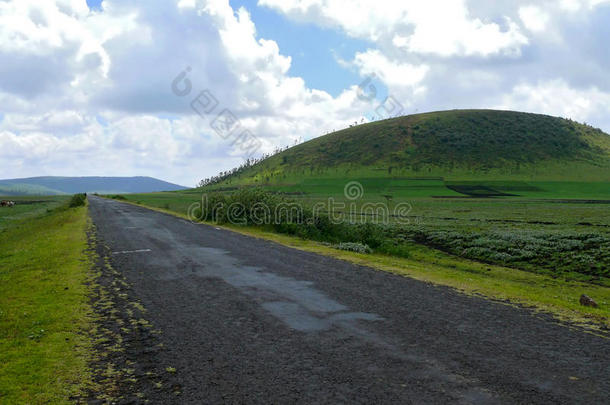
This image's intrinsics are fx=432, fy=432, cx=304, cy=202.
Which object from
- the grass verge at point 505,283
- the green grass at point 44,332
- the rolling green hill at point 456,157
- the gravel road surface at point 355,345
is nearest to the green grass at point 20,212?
the green grass at point 44,332

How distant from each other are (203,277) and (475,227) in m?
30.8

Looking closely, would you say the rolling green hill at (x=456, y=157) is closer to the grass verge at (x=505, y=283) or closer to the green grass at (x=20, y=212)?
the green grass at (x=20, y=212)

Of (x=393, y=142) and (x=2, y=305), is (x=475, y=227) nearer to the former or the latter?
(x=2, y=305)

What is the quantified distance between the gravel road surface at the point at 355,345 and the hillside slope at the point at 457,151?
405 ft

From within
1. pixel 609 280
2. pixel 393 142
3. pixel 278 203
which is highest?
pixel 393 142

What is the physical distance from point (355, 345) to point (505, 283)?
37.1 feet

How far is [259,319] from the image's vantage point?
888 centimetres

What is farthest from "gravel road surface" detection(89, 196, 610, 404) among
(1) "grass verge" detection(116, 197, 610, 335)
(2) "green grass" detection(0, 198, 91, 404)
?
(2) "green grass" detection(0, 198, 91, 404)

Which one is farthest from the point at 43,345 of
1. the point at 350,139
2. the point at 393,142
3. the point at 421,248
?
the point at 350,139

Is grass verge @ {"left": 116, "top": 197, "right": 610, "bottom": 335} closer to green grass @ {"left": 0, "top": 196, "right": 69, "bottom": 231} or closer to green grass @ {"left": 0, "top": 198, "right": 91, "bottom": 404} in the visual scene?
green grass @ {"left": 0, "top": 198, "right": 91, "bottom": 404}

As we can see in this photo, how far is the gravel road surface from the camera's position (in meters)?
5.60

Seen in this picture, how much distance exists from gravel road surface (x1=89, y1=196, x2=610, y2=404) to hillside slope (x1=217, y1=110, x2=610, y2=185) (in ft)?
405

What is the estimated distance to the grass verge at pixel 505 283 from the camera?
9742 mm

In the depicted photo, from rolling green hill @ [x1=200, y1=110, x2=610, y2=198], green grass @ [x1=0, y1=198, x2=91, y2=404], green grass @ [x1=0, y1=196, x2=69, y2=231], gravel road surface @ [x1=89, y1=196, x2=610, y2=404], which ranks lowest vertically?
green grass @ [x1=0, y1=196, x2=69, y2=231]
